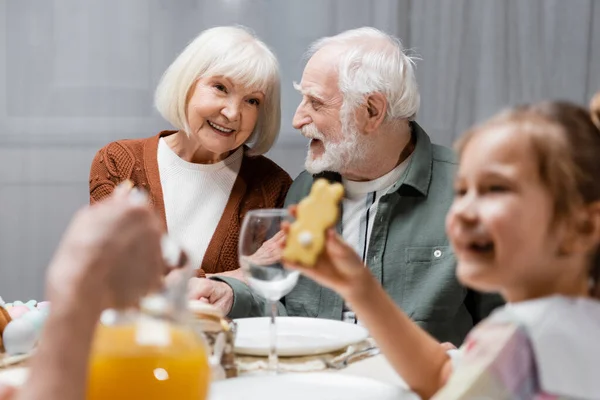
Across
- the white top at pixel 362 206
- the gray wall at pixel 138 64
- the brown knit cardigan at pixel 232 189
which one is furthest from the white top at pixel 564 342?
the gray wall at pixel 138 64

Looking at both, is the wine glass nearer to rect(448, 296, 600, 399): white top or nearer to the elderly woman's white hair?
rect(448, 296, 600, 399): white top

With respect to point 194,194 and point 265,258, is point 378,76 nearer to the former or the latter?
point 194,194

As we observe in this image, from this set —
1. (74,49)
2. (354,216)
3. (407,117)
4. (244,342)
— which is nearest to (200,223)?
(354,216)

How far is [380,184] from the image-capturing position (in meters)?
2.14

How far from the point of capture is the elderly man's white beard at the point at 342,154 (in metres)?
2.13

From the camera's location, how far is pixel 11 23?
332 centimetres

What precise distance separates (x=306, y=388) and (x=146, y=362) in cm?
30

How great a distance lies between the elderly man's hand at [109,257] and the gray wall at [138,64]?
2.78 m

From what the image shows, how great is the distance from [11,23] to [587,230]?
3064 mm

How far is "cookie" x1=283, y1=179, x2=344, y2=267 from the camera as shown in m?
0.83

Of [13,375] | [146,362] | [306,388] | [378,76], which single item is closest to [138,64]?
[378,76]

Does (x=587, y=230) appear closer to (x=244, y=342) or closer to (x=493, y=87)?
(x=244, y=342)

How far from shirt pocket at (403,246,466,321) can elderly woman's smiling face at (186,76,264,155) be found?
2.18ft

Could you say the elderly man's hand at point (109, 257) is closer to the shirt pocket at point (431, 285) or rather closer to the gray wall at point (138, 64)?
the shirt pocket at point (431, 285)
